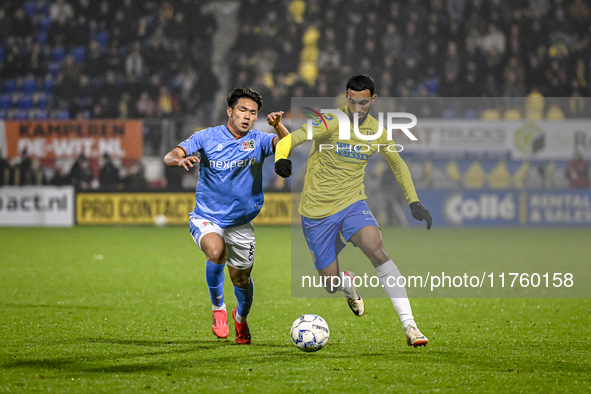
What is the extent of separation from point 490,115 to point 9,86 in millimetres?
12978

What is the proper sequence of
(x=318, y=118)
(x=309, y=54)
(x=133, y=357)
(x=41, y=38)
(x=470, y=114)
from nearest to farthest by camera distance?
(x=133, y=357)
(x=318, y=118)
(x=470, y=114)
(x=309, y=54)
(x=41, y=38)

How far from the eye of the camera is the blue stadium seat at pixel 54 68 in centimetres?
2125

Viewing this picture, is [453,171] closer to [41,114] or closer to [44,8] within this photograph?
[41,114]

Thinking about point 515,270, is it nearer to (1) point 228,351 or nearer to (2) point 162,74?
(1) point 228,351

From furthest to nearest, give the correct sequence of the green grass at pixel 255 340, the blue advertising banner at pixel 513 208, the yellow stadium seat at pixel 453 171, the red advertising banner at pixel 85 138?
the red advertising banner at pixel 85 138
the blue advertising banner at pixel 513 208
the yellow stadium seat at pixel 453 171
the green grass at pixel 255 340

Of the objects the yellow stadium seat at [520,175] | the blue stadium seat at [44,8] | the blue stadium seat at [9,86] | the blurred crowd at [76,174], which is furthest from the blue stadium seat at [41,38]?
the yellow stadium seat at [520,175]

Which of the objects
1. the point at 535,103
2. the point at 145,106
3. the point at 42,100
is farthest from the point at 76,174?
the point at 535,103

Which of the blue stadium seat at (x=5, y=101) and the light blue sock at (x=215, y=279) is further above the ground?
the blue stadium seat at (x=5, y=101)

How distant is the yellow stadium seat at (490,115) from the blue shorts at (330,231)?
12.0m

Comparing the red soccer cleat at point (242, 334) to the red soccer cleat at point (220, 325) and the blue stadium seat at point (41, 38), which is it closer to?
the red soccer cleat at point (220, 325)

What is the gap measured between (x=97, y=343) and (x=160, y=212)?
12.7 metres

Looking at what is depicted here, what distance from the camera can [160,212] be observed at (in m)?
18.3

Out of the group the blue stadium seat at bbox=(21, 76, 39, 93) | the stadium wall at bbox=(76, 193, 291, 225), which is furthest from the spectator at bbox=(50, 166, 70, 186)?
the blue stadium seat at bbox=(21, 76, 39, 93)

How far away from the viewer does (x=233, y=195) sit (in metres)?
5.85
